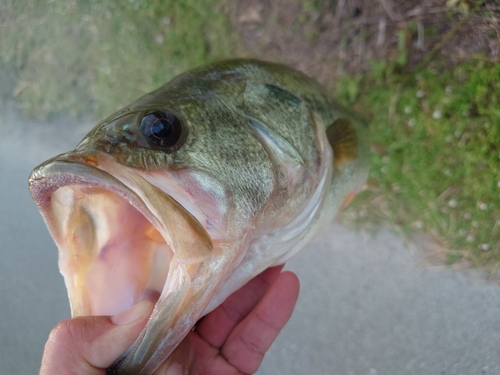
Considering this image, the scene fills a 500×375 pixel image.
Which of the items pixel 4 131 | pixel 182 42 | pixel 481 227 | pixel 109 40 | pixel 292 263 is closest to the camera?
pixel 481 227

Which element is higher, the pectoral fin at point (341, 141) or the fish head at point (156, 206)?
the fish head at point (156, 206)

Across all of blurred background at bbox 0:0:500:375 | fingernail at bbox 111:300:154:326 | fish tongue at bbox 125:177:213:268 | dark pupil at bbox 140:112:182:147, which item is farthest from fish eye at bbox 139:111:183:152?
blurred background at bbox 0:0:500:375

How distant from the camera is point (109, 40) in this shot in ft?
10.1

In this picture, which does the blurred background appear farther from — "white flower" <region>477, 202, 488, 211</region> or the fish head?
the fish head

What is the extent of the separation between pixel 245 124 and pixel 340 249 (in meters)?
1.48

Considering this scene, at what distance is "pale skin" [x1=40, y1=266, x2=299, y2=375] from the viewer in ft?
3.38

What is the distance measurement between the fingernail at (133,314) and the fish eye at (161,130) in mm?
447

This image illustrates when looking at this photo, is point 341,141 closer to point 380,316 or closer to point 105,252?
point 105,252

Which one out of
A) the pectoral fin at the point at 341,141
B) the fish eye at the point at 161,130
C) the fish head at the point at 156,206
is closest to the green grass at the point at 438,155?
the pectoral fin at the point at 341,141

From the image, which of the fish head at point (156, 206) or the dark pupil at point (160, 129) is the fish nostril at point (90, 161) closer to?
the fish head at point (156, 206)

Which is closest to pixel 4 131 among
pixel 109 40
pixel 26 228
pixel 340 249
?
pixel 26 228

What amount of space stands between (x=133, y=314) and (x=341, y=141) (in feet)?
3.17

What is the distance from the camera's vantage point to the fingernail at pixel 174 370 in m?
1.13

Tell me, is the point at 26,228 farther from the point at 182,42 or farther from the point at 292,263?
the point at 292,263
